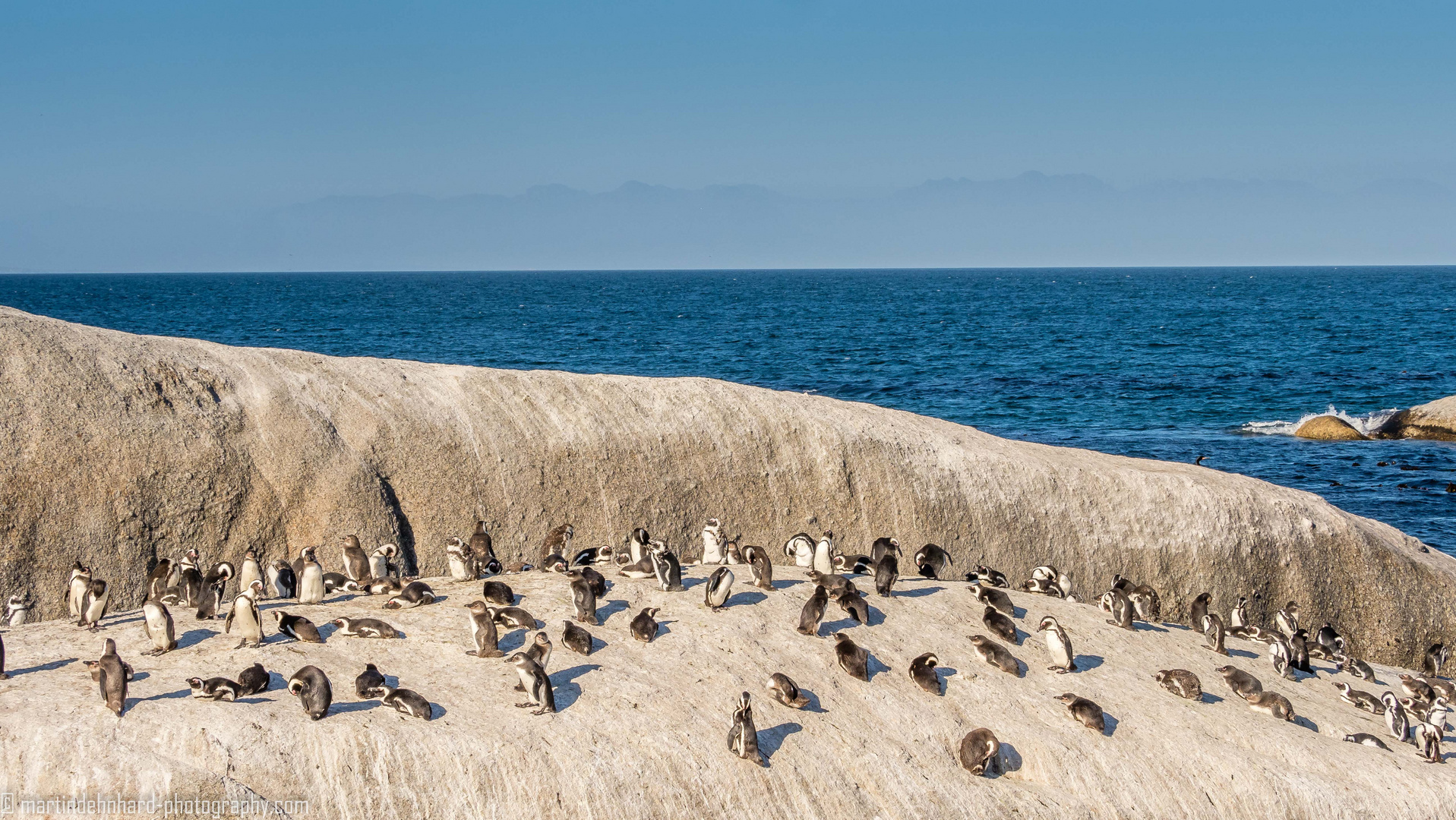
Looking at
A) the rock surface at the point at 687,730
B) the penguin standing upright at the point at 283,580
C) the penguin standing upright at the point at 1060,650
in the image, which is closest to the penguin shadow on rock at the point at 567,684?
the rock surface at the point at 687,730

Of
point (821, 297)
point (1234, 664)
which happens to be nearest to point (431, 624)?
point (1234, 664)

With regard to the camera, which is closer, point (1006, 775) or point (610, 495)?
point (1006, 775)

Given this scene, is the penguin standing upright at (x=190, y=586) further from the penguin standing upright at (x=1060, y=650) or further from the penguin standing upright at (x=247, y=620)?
the penguin standing upright at (x=1060, y=650)

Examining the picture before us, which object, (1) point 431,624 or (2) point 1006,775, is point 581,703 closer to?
(1) point 431,624

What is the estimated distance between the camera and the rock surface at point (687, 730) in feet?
36.9

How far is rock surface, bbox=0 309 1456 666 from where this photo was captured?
16.8 metres

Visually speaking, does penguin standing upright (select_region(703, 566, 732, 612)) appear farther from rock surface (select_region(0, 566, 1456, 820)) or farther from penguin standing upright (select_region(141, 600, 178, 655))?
penguin standing upright (select_region(141, 600, 178, 655))

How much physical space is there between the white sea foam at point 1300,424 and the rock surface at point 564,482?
2486cm

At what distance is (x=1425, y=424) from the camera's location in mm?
45281

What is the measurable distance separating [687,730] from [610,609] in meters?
2.93

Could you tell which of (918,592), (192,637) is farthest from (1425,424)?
(192,637)

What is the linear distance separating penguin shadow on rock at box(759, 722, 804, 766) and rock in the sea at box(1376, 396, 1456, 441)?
132 feet

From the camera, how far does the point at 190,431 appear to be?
17.4 m

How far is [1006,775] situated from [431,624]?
741 cm
